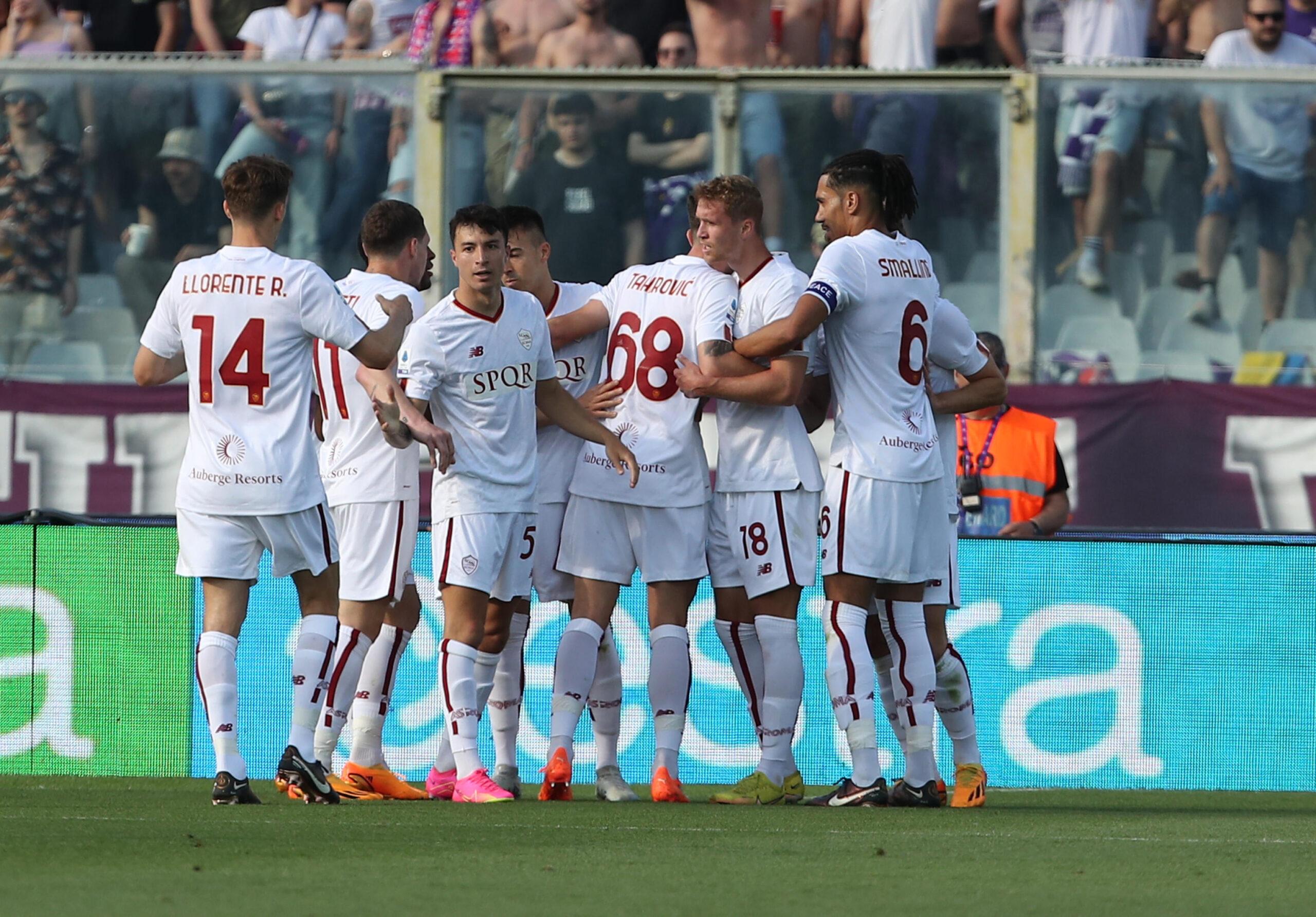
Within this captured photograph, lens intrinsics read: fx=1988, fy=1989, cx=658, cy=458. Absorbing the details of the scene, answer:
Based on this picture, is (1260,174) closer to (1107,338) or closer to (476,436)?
(1107,338)

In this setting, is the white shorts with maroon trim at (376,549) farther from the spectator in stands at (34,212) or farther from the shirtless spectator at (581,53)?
the spectator in stands at (34,212)

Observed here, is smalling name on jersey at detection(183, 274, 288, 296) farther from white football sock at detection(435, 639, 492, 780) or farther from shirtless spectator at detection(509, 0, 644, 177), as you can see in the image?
shirtless spectator at detection(509, 0, 644, 177)

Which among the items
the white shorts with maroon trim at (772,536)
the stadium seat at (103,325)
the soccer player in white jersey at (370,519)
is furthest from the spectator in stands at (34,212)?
the white shorts with maroon trim at (772,536)

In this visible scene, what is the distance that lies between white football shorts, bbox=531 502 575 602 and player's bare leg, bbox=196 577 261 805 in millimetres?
1413

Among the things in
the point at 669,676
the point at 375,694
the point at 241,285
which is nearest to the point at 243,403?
the point at 241,285

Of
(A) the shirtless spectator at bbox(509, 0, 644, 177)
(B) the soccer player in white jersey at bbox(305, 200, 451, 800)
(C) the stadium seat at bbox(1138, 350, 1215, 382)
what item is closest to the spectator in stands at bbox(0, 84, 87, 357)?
(A) the shirtless spectator at bbox(509, 0, 644, 177)

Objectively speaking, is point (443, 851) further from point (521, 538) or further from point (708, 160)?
point (708, 160)

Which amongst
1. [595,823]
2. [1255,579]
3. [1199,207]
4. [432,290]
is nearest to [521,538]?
[595,823]

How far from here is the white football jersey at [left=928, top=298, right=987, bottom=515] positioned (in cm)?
767

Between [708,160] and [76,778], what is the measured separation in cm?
569

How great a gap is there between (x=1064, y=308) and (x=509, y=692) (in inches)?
232

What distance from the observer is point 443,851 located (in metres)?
5.59

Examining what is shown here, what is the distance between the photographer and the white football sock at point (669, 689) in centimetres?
762

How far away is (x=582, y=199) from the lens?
12.7 meters
